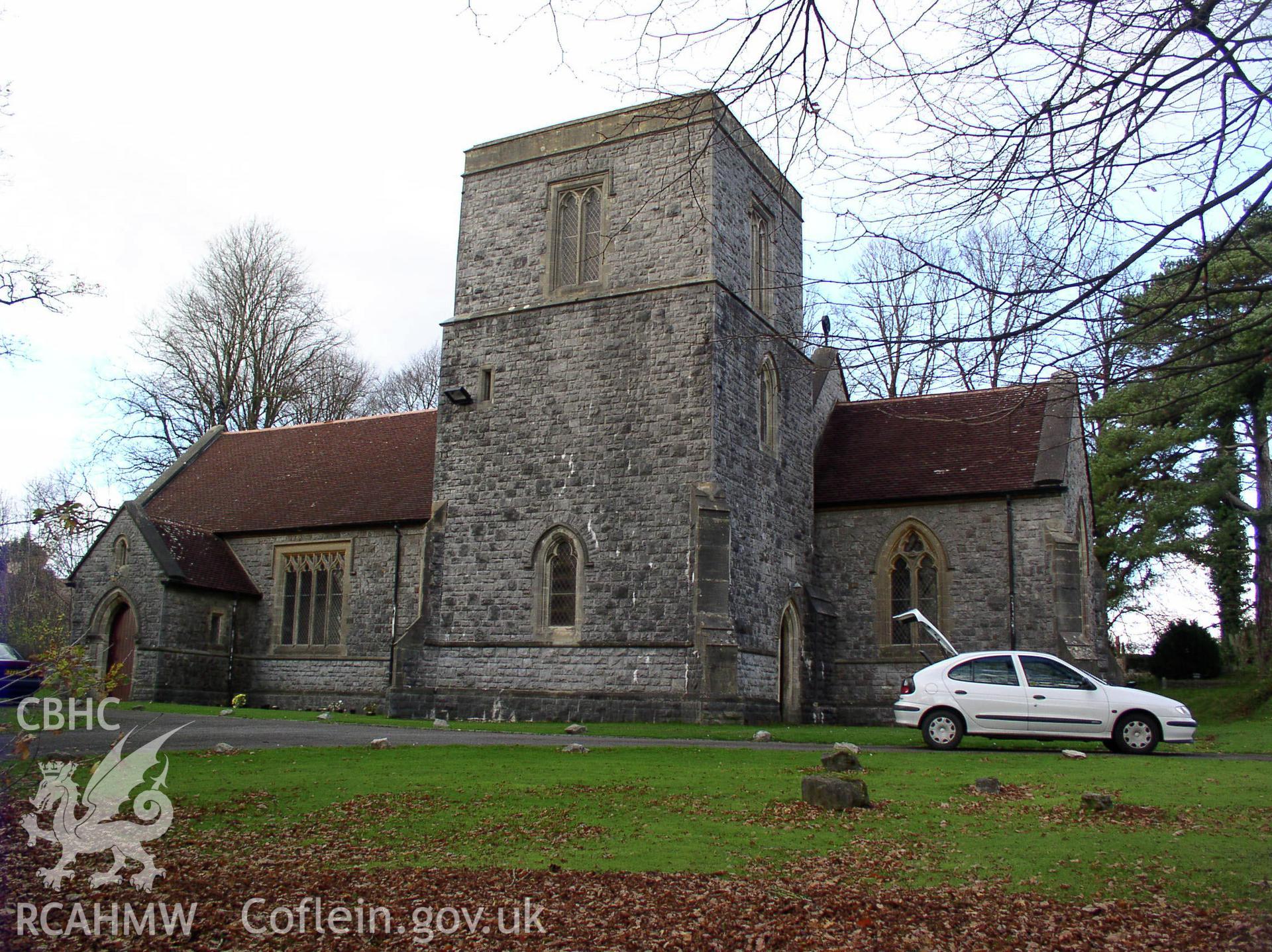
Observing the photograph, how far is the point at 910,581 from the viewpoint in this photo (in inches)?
892

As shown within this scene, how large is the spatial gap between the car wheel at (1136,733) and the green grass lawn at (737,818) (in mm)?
2058

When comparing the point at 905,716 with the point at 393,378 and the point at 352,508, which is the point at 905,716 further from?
the point at 393,378

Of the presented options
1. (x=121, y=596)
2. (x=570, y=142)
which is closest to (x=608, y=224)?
(x=570, y=142)

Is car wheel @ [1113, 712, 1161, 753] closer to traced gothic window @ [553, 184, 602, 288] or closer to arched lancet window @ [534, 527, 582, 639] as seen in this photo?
arched lancet window @ [534, 527, 582, 639]

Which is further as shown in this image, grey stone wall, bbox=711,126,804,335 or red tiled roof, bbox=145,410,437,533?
red tiled roof, bbox=145,410,437,533

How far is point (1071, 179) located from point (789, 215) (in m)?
19.2

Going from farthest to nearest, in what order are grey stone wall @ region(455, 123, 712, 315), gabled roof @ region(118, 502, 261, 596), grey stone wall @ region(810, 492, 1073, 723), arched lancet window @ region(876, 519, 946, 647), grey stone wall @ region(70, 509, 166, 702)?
gabled roof @ region(118, 502, 261, 596) → grey stone wall @ region(70, 509, 166, 702) → arched lancet window @ region(876, 519, 946, 647) → grey stone wall @ region(810, 492, 1073, 723) → grey stone wall @ region(455, 123, 712, 315)

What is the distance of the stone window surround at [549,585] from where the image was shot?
2028 centimetres

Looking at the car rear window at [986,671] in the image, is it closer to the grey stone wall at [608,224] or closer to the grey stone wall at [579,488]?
the grey stone wall at [579,488]

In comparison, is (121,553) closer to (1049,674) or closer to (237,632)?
(237,632)

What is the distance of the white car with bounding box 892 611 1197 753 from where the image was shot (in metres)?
14.3

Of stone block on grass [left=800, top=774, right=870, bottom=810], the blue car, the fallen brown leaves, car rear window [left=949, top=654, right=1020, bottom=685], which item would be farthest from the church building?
the fallen brown leaves

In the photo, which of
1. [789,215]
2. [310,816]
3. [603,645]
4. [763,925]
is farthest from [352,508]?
[763,925]

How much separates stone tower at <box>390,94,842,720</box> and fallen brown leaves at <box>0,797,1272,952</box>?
39.1ft
